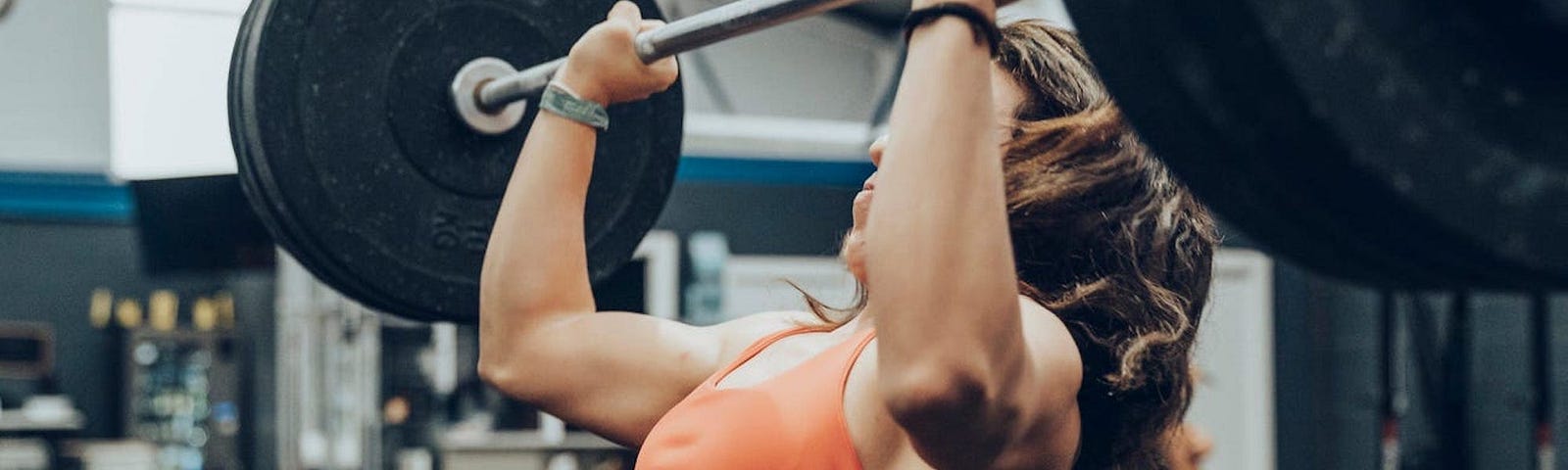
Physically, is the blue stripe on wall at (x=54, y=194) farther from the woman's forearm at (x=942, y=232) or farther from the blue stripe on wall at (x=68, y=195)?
the woman's forearm at (x=942, y=232)

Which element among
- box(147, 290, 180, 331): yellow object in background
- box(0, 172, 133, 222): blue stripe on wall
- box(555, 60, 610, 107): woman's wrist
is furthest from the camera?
box(147, 290, 180, 331): yellow object in background

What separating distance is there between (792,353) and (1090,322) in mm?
294

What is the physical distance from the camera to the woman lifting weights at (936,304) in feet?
3.43

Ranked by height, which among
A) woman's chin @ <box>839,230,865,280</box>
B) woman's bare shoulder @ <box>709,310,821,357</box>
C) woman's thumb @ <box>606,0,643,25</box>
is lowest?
woman's bare shoulder @ <box>709,310,821,357</box>

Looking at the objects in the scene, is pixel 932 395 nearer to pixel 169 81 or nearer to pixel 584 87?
pixel 584 87

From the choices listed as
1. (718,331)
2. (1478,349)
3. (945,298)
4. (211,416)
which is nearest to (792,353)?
(718,331)

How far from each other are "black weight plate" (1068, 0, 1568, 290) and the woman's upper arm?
837 millimetres

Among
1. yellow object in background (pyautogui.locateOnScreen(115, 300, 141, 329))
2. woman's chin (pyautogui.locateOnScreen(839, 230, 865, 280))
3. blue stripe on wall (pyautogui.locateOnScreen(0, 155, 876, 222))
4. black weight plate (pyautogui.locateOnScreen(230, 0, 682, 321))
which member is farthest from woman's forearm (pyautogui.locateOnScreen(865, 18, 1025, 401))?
yellow object in background (pyautogui.locateOnScreen(115, 300, 141, 329))

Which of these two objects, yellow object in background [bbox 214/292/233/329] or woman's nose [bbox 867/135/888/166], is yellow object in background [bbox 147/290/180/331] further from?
woman's nose [bbox 867/135/888/166]

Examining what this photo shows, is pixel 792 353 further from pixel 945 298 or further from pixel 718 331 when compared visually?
pixel 945 298

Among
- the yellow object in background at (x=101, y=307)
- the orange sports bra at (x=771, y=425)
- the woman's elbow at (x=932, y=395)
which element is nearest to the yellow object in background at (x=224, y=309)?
the yellow object in background at (x=101, y=307)

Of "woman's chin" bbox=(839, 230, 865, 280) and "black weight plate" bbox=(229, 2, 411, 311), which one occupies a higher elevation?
"black weight plate" bbox=(229, 2, 411, 311)

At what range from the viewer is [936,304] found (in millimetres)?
1031

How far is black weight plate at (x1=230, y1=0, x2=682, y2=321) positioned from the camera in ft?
5.46
